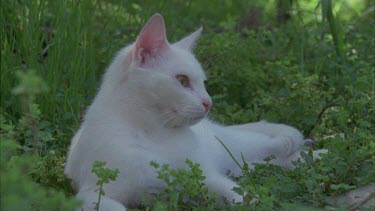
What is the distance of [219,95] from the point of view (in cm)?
451

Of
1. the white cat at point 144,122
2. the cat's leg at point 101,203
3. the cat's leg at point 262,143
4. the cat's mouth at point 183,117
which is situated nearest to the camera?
the cat's leg at point 101,203

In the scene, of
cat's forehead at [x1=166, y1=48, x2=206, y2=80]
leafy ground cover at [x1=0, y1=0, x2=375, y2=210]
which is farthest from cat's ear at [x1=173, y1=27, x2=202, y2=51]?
leafy ground cover at [x1=0, y1=0, x2=375, y2=210]

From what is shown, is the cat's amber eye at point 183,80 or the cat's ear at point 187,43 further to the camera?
the cat's ear at point 187,43

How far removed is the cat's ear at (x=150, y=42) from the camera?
3084 millimetres

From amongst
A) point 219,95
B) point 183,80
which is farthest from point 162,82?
point 219,95

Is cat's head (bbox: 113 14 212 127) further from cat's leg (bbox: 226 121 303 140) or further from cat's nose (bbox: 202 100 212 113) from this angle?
cat's leg (bbox: 226 121 303 140)

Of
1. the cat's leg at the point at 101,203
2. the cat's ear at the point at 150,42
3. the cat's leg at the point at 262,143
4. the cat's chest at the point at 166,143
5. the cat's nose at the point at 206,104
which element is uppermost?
the cat's ear at the point at 150,42

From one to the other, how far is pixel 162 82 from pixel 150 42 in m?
0.22

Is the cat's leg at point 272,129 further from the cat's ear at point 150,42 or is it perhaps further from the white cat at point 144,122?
the cat's ear at point 150,42

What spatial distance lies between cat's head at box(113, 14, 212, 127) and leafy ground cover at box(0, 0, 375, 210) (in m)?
0.29

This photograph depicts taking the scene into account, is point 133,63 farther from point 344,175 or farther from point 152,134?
point 344,175

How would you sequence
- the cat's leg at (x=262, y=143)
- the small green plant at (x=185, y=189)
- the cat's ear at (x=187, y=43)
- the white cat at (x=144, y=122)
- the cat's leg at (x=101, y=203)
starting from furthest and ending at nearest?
1. the cat's leg at (x=262, y=143)
2. the cat's ear at (x=187, y=43)
3. the white cat at (x=144, y=122)
4. the cat's leg at (x=101, y=203)
5. the small green plant at (x=185, y=189)

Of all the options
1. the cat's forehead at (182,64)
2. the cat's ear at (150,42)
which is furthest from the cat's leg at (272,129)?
the cat's ear at (150,42)

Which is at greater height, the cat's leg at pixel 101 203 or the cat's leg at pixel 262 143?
the cat's leg at pixel 101 203
